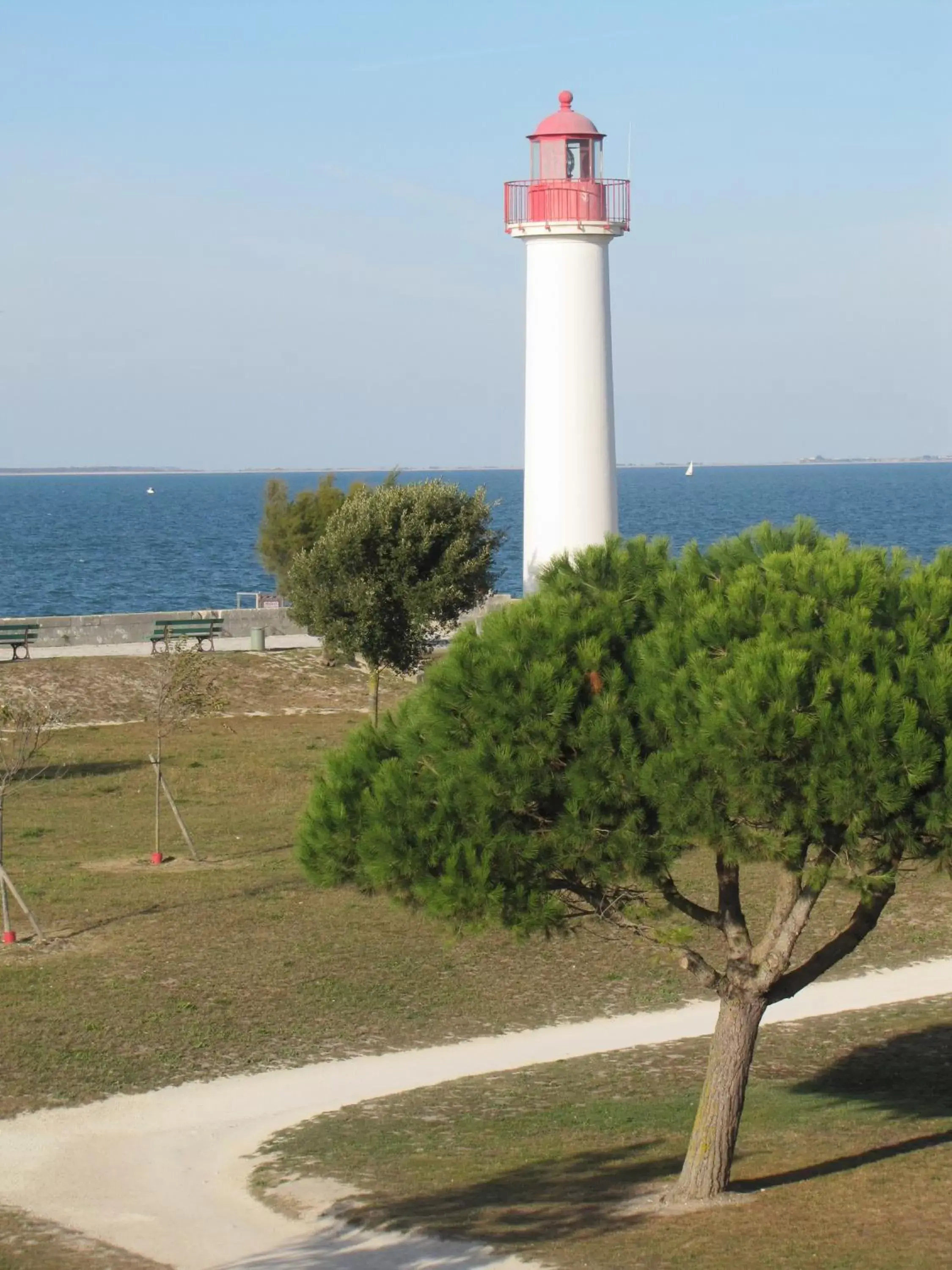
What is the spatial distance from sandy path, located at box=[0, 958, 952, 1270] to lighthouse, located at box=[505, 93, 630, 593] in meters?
12.5

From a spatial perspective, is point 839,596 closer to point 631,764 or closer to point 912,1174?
point 631,764

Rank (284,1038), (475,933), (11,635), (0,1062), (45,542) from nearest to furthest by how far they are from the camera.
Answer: (475,933) < (0,1062) < (284,1038) < (11,635) < (45,542)

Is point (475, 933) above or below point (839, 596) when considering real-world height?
below

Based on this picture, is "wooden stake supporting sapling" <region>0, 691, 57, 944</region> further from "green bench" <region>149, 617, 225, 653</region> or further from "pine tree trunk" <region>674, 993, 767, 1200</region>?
"pine tree trunk" <region>674, 993, 767, 1200</region>

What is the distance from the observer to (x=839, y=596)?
31.6ft

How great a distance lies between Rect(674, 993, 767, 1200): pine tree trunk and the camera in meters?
10.6

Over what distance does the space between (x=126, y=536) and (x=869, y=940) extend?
10205 centimetres

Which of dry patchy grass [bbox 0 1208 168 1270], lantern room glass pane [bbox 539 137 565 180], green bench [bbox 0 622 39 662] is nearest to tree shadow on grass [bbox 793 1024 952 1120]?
dry patchy grass [bbox 0 1208 168 1270]

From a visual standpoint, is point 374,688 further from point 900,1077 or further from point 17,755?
point 900,1077

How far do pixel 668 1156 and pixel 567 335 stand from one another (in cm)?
1721

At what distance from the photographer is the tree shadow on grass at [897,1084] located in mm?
11734

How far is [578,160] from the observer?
2697 centimetres

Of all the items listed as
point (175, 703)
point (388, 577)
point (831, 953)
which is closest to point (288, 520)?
point (388, 577)

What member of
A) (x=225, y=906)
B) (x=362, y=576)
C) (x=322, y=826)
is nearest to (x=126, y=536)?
(x=362, y=576)
